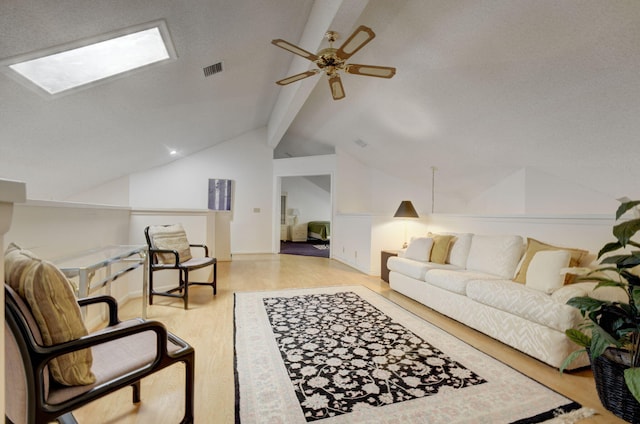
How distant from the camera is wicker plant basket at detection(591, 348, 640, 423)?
1457 millimetres

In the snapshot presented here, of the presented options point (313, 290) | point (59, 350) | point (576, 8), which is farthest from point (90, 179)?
point (576, 8)

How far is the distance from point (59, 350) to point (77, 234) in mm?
1896

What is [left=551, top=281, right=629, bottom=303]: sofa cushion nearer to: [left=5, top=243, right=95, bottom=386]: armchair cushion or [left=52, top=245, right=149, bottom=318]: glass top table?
[left=5, top=243, right=95, bottom=386]: armchair cushion

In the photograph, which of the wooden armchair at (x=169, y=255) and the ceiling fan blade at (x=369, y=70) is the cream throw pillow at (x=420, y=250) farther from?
the wooden armchair at (x=169, y=255)

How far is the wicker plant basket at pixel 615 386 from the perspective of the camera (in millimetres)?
1457

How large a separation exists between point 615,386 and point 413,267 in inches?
78.8

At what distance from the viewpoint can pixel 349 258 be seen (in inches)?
224

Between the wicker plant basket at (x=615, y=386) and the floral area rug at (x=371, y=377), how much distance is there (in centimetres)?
17

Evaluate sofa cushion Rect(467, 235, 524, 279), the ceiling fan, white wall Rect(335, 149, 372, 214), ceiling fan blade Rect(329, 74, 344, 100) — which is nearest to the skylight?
the ceiling fan

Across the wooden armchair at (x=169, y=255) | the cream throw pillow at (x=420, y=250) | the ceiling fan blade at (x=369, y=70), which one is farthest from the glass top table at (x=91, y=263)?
the cream throw pillow at (x=420, y=250)

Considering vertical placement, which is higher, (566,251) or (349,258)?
(566,251)

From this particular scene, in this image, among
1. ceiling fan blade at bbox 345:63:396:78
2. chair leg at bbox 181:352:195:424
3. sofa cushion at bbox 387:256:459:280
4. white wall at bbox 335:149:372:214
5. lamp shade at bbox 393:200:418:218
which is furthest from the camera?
white wall at bbox 335:149:372:214

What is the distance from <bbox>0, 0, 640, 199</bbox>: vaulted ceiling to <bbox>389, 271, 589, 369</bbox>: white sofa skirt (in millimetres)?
2090

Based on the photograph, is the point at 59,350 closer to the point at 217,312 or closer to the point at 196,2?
the point at 217,312
